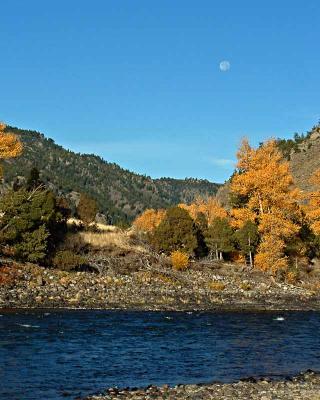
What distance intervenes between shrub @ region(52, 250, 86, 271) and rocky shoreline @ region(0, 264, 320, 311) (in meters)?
0.85

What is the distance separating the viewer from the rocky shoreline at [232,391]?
50.2 ft

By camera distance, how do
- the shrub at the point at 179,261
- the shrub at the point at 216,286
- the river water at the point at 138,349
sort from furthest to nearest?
the shrub at the point at 179,261 → the shrub at the point at 216,286 → the river water at the point at 138,349

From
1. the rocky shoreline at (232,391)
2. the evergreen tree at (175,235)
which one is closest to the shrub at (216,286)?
the evergreen tree at (175,235)

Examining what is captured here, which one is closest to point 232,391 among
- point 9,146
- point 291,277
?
point 291,277

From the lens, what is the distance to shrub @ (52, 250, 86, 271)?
43156 mm

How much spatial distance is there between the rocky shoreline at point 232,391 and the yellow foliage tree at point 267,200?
3325 cm

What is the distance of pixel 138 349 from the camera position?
23.2 metres

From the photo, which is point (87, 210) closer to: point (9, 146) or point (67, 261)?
point (9, 146)

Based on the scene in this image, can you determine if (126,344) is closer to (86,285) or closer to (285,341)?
(285,341)

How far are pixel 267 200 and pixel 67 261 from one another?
2041 cm

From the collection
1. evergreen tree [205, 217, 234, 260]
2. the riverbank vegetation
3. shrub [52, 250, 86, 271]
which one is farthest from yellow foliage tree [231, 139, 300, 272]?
shrub [52, 250, 86, 271]

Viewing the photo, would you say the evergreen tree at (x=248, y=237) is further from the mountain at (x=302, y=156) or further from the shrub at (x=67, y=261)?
the mountain at (x=302, y=156)

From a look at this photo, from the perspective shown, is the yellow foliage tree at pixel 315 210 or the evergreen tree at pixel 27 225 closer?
the evergreen tree at pixel 27 225

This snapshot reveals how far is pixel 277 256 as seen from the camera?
5069 centimetres
